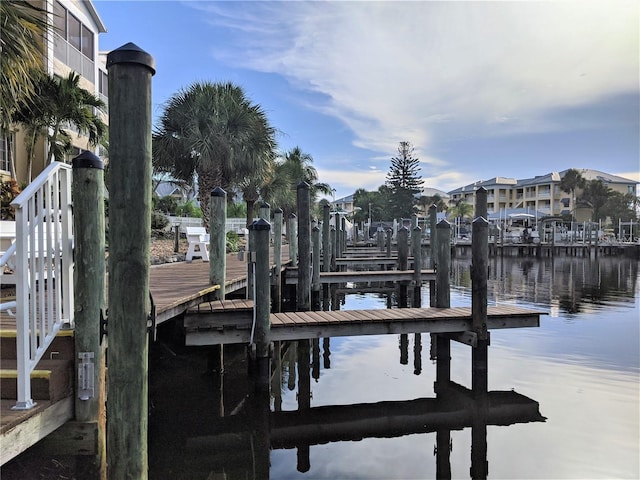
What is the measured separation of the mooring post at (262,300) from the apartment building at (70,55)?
10.8m

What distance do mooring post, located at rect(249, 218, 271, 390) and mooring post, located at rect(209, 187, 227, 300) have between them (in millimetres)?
812

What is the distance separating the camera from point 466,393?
748 centimetres

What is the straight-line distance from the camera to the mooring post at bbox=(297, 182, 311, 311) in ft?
31.6

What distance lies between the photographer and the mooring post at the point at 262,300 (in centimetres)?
607

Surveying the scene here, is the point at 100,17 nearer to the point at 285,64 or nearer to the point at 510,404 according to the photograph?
the point at 285,64

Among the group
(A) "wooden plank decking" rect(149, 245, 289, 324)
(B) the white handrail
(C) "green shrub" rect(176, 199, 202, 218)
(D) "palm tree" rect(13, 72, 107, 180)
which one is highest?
(D) "palm tree" rect(13, 72, 107, 180)

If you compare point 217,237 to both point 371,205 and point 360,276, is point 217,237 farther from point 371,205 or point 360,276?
point 371,205

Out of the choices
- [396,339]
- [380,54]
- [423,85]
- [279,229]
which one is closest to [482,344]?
[396,339]

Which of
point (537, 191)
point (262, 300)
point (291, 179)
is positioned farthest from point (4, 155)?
point (537, 191)

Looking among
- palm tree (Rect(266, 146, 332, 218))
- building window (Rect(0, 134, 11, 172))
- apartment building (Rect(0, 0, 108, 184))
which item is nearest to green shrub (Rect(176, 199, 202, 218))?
palm tree (Rect(266, 146, 332, 218))

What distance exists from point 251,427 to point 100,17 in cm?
2045

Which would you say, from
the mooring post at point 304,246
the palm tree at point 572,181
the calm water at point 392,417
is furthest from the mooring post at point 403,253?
the palm tree at point 572,181

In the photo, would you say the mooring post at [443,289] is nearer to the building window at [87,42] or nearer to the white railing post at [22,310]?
the white railing post at [22,310]

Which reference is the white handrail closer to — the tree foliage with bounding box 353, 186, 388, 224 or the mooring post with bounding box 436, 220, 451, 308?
the mooring post with bounding box 436, 220, 451, 308
